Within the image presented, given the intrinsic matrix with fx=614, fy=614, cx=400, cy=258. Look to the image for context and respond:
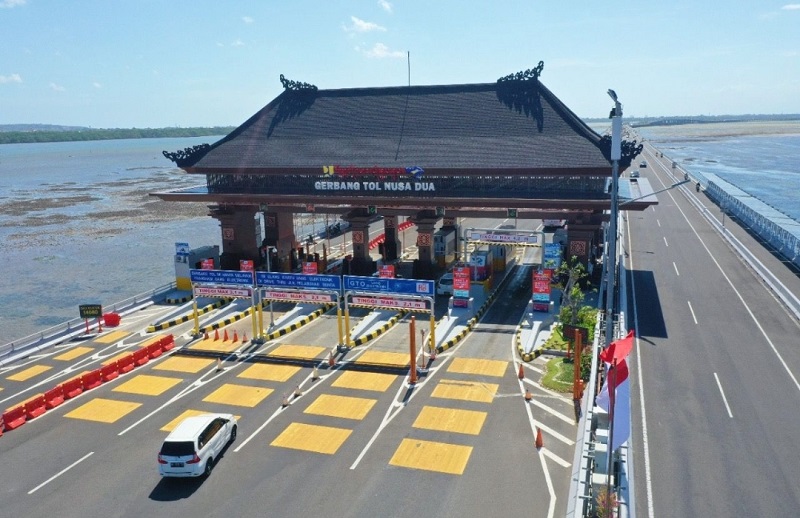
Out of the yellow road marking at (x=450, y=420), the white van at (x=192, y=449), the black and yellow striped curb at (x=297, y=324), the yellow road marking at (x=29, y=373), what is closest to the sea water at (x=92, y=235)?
the yellow road marking at (x=29, y=373)

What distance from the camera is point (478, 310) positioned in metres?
39.0

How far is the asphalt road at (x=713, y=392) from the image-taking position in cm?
1894

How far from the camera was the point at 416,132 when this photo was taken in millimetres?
47938

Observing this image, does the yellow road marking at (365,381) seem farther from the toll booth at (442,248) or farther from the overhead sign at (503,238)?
the toll booth at (442,248)

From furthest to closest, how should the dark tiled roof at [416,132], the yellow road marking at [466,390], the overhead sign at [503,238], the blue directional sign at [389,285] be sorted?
the overhead sign at [503,238] → the dark tiled roof at [416,132] → the blue directional sign at [389,285] → the yellow road marking at [466,390]

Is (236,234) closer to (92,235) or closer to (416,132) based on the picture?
(416,132)

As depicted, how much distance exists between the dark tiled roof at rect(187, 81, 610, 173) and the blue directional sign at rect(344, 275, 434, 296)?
12.8 meters

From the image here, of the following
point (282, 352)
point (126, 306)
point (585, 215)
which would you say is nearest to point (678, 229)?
point (585, 215)

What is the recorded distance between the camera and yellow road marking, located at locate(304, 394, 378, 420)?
25359 millimetres

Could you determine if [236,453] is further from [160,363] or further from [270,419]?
[160,363]

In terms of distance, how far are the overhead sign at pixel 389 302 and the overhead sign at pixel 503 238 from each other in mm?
→ 13206

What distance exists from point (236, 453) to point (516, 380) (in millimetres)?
12938

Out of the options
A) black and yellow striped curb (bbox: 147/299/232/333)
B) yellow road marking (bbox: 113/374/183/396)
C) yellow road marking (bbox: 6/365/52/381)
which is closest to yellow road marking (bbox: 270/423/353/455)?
yellow road marking (bbox: 113/374/183/396)

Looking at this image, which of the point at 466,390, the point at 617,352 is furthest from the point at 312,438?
the point at 617,352
